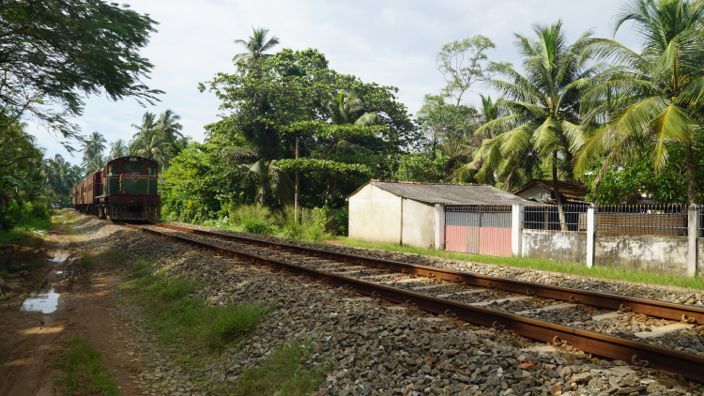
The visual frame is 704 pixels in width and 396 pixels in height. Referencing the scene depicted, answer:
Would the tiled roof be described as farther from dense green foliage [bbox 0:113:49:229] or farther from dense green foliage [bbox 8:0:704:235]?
dense green foliage [bbox 0:113:49:229]

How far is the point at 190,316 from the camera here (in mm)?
8125

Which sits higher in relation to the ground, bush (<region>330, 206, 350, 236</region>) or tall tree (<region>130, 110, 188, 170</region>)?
tall tree (<region>130, 110, 188, 170</region>)

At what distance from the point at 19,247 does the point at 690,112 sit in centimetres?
2182

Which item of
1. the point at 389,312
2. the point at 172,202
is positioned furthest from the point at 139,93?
the point at 172,202

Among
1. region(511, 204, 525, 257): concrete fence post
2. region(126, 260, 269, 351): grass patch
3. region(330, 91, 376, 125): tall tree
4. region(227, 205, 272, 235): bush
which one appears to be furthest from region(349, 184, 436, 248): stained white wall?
region(126, 260, 269, 351): grass patch

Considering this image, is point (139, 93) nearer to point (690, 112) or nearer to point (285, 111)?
point (690, 112)

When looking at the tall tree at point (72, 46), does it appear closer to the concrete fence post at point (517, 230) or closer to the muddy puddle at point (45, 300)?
the muddy puddle at point (45, 300)

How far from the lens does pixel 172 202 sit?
38469 mm

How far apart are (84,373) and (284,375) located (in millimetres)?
2828

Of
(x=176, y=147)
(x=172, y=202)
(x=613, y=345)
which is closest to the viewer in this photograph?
(x=613, y=345)

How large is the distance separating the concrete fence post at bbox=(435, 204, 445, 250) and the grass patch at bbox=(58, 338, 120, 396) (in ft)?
43.9

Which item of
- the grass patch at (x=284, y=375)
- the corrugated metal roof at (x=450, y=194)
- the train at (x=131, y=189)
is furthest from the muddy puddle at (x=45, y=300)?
the train at (x=131, y=189)

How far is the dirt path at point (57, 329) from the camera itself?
6.27 meters

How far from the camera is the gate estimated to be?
1644 cm
